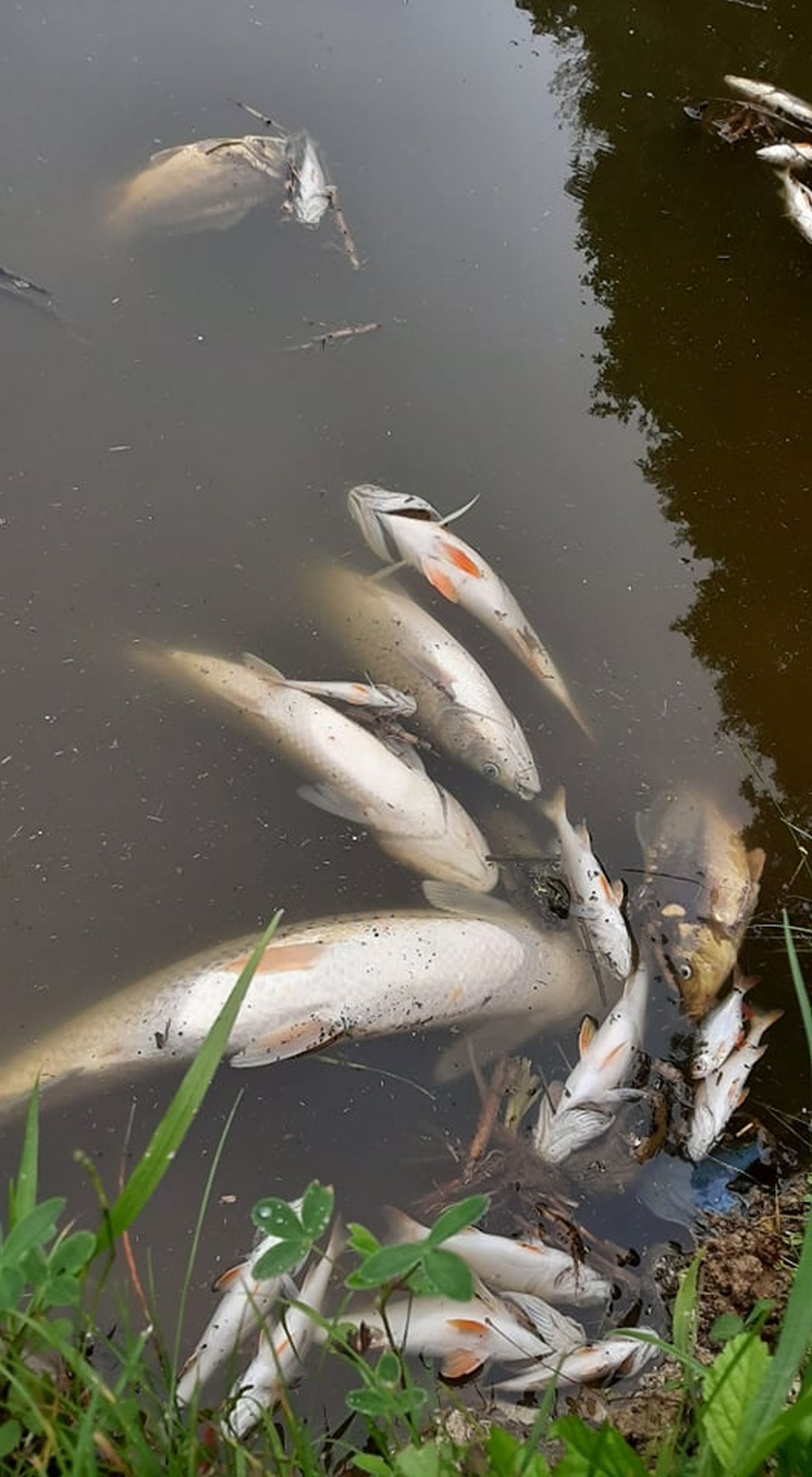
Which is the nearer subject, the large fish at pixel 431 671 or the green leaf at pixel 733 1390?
the green leaf at pixel 733 1390

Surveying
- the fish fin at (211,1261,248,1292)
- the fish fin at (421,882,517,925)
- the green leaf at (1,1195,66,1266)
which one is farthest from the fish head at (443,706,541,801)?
the green leaf at (1,1195,66,1266)

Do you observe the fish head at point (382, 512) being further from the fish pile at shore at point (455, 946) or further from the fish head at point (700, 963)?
the fish head at point (700, 963)

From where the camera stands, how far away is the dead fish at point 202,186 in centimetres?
449

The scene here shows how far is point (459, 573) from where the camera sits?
379 centimetres

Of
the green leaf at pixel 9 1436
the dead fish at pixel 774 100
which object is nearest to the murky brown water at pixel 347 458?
the dead fish at pixel 774 100

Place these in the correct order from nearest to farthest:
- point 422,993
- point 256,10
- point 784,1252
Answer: point 784,1252 → point 422,993 → point 256,10

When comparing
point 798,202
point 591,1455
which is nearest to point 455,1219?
point 591,1455

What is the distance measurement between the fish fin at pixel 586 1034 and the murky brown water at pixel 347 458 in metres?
0.33

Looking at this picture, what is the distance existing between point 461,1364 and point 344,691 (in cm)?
192

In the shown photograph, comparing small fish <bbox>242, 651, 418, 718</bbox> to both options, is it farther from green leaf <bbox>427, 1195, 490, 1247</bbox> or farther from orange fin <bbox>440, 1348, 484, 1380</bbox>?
green leaf <bbox>427, 1195, 490, 1247</bbox>

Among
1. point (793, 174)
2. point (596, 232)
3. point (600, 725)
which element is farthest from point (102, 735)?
point (793, 174)

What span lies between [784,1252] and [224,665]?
230cm

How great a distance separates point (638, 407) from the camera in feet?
14.6

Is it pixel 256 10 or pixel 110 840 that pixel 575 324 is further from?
pixel 110 840
